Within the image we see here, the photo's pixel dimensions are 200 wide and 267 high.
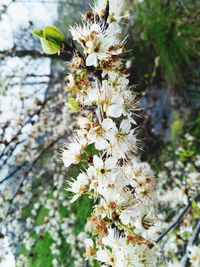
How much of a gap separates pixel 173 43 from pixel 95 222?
116 inches

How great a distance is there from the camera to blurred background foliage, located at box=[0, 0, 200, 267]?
2459 mm

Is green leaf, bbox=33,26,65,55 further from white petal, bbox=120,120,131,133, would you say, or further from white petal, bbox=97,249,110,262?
white petal, bbox=97,249,110,262

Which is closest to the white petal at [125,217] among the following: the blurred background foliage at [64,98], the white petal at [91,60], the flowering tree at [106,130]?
the flowering tree at [106,130]

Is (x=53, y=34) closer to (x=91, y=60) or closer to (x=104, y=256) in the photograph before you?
(x=91, y=60)

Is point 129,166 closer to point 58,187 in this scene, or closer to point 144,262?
point 144,262

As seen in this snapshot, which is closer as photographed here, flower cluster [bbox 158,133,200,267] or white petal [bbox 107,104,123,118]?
white petal [bbox 107,104,123,118]

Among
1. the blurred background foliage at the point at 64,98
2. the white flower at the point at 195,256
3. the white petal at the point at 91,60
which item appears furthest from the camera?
the blurred background foliage at the point at 64,98

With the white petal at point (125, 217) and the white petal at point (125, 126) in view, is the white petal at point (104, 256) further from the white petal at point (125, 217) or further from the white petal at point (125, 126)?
the white petal at point (125, 126)

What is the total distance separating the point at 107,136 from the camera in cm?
69

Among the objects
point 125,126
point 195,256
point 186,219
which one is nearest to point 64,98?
point 186,219

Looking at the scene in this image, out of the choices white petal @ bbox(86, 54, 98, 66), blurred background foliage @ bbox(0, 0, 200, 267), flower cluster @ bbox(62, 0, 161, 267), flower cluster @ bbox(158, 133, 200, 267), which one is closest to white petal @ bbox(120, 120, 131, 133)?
flower cluster @ bbox(62, 0, 161, 267)

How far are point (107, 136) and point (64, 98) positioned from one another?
2.45 m

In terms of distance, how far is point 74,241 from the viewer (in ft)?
8.36

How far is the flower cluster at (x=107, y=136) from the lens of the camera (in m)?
0.68
